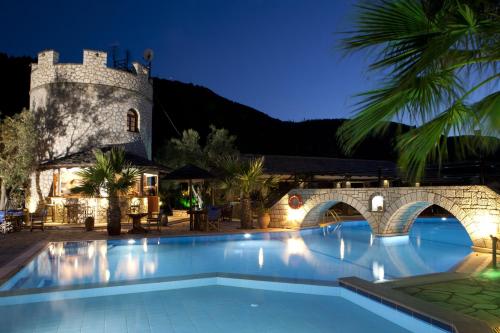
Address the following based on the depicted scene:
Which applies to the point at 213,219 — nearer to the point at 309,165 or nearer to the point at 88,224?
the point at 88,224

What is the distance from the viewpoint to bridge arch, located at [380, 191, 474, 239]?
Result: 10406mm

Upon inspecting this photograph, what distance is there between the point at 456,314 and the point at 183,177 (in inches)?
402

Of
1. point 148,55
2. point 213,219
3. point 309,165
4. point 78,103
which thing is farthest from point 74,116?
point 309,165

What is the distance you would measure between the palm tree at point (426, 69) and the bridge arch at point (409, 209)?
29.1ft

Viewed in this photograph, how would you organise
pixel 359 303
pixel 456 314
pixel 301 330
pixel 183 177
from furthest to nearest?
pixel 183 177 < pixel 359 303 < pixel 301 330 < pixel 456 314

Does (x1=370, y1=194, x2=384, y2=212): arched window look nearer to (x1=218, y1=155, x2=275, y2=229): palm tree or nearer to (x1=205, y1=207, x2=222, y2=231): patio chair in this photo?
(x1=218, y1=155, x2=275, y2=229): palm tree

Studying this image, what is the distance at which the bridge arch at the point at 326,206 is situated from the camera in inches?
523

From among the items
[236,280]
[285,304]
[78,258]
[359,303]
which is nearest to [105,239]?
[78,258]

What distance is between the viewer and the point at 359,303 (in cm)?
551

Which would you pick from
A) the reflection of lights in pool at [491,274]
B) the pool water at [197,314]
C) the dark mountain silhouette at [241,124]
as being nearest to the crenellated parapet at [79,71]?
the pool water at [197,314]

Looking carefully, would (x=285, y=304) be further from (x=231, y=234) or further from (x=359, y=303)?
(x=231, y=234)

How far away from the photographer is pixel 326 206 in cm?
1579

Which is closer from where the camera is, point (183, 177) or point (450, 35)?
point (450, 35)

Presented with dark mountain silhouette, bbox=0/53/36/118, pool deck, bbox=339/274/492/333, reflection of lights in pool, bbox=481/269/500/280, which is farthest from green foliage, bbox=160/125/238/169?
dark mountain silhouette, bbox=0/53/36/118
